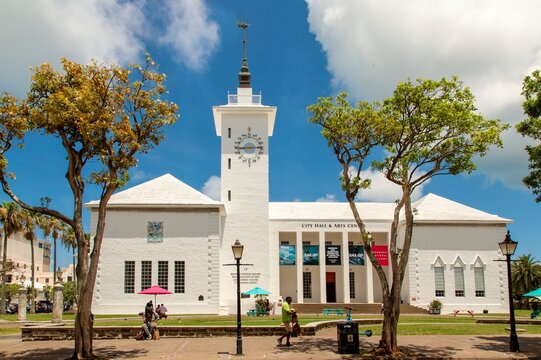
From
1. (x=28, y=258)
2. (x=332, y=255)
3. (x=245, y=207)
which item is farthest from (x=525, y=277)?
(x=28, y=258)

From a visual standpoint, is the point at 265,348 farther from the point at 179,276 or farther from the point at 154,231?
the point at 154,231

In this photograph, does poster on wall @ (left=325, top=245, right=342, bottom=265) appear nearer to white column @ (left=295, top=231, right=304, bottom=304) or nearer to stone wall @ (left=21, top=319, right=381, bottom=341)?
white column @ (left=295, top=231, right=304, bottom=304)

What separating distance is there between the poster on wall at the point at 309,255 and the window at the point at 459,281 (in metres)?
10.7

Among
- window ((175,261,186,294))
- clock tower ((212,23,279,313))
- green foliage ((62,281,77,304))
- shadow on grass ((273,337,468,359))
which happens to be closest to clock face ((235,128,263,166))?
clock tower ((212,23,279,313))

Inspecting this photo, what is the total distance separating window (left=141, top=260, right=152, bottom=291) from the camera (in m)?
35.8

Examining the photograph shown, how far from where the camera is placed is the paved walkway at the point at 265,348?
610 inches

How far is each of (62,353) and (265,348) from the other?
6.37 m

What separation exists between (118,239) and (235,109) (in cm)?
1321

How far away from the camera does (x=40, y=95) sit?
16.2 metres

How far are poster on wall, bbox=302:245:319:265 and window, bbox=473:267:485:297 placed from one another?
1211cm

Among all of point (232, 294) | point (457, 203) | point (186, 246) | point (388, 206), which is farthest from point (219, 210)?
point (457, 203)

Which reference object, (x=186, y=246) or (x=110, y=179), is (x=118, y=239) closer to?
(x=186, y=246)

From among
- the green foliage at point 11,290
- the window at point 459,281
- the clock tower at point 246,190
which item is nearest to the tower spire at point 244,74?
the clock tower at point 246,190

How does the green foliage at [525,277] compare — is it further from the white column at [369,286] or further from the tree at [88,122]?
the tree at [88,122]
